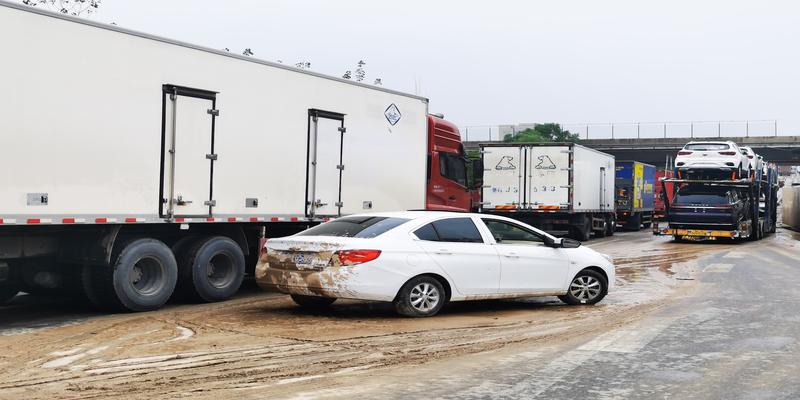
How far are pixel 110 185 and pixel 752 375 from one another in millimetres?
7237

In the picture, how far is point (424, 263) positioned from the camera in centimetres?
1046

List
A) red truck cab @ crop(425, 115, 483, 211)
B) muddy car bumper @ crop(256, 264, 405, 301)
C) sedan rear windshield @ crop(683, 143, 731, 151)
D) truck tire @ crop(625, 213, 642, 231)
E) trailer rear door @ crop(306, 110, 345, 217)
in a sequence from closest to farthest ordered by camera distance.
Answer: muddy car bumper @ crop(256, 264, 405, 301)
trailer rear door @ crop(306, 110, 345, 217)
red truck cab @ crop(425, 115, 483, 211)
sedan rear windshield @ crop(683, 143, 731, 151)
truck tire @ crop(625, 213, 642, 231)

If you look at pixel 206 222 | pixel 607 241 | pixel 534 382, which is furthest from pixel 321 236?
pixel 607 241

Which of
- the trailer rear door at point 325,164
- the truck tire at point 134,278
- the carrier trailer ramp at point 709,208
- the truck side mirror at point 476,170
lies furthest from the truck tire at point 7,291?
the carrier trailer ramp at point 709,208

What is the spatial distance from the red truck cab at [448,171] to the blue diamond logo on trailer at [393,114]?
5.99ft

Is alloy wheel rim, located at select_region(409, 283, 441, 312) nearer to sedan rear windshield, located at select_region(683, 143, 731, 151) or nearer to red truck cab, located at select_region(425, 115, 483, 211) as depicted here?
red truck cab, located at select_region(425, 115, 483, 211)

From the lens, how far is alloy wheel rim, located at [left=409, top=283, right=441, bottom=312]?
10484mm

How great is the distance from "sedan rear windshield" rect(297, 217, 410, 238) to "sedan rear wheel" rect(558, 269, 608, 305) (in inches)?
109

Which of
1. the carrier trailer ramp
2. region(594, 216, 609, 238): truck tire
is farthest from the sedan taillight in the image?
Result: region(594, 216, 609, 238): truck tire

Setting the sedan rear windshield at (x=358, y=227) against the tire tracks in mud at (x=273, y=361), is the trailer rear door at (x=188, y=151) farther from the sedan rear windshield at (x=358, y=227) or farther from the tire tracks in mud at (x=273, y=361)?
the tire tracks in mud at (x=273, y=361)

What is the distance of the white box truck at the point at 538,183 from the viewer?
2853 cm

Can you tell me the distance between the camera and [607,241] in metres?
31.0

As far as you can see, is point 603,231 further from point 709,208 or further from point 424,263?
point 424,263

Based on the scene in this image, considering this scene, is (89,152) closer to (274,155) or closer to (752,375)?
(274,155)
